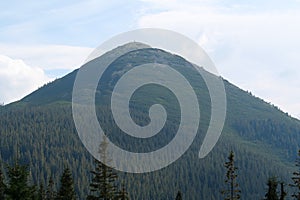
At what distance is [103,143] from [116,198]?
232 inches

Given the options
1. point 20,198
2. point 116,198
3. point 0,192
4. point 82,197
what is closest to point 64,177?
point 0,192

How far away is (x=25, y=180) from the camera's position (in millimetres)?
37500

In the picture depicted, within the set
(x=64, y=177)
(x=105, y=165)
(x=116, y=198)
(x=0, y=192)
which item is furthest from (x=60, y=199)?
(x=105, y=165)

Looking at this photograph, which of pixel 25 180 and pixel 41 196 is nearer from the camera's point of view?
pixel 25 180

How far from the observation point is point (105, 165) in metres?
38.6

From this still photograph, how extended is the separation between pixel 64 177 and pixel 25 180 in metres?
16.6

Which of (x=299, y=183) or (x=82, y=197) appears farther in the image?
(x=82, y=197)

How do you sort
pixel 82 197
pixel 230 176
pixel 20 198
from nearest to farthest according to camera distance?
pixel 20 198 < pixel 230 176 < pixel 82 197

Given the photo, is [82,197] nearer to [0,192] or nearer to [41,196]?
[41,196]

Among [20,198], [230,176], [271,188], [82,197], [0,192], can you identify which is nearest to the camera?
[20,198]

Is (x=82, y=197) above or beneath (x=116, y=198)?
above

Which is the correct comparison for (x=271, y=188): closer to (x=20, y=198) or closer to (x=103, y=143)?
(x=103, y=143)

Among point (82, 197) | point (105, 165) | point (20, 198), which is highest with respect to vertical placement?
point (82, 197)

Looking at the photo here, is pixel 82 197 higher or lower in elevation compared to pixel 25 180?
higher
